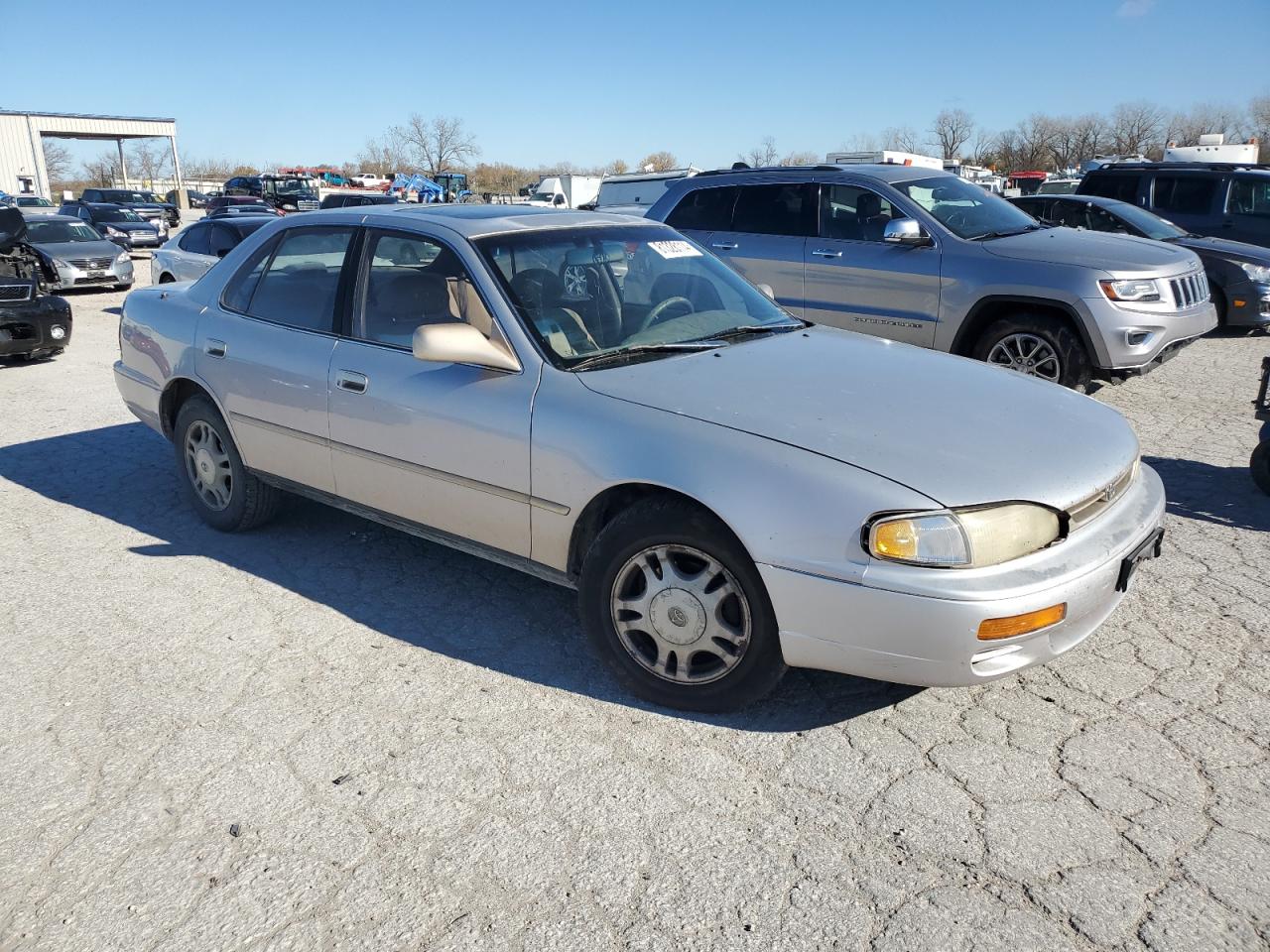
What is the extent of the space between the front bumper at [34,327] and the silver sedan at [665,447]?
593 cm

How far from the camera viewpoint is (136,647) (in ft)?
12.3

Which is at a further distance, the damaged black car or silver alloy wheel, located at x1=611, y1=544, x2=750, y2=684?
the damaged black car

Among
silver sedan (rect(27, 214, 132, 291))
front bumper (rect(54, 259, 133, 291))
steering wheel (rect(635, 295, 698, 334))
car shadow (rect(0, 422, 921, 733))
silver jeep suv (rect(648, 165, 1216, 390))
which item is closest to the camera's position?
car shadow (rect(0, 422, 921, 733))

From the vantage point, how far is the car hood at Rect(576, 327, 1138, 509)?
9.34ft

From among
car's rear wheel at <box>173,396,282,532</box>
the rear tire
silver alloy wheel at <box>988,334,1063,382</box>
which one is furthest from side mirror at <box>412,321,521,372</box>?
silver alloy wheel at <box>988,334,1063,382</box>

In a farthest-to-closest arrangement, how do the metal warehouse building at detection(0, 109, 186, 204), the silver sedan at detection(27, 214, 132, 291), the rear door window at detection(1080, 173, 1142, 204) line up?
1. the metal warehouse building at detection(0, 109, 186, 204)
2. the silver sedan at detection(27, 214, 132, 291)
3. the rear door window at detection(1080, 173, 1142, 204)

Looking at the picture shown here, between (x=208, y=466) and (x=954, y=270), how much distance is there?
5225 mm

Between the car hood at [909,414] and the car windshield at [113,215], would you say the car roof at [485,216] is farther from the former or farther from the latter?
the car windshield at [113,215]

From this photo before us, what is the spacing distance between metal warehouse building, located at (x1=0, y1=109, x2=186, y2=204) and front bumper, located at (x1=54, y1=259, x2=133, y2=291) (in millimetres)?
35679

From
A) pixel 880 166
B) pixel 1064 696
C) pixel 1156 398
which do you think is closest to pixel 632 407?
pixel 1064 696

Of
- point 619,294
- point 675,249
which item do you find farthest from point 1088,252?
point 619,294

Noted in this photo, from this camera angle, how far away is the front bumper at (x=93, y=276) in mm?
15734

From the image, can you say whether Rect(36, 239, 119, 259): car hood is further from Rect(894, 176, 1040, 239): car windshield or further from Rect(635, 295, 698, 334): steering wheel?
Rect(635, 295, 698, 334): steering wheel

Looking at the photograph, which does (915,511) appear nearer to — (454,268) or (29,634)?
(454,268)
